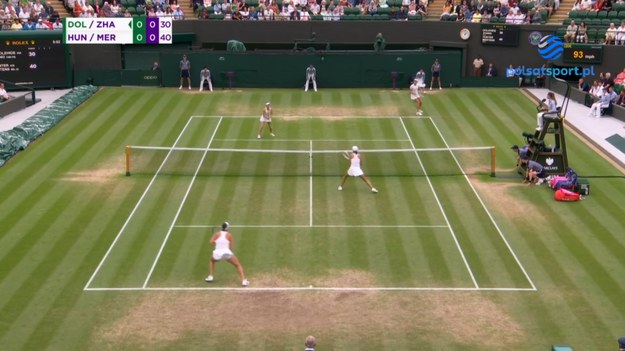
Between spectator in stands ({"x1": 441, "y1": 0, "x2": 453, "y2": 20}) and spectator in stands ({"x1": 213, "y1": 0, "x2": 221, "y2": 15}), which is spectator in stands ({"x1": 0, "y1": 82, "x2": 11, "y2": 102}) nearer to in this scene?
spectator in stands ({"x1": 213, "y1": 0, "x2": 221, "y2": 15})

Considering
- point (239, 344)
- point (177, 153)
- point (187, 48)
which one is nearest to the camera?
point (239, 344)

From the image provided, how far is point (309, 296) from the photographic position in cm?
2706

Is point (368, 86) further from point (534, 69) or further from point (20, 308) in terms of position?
point (20, 308)

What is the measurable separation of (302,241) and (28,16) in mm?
32734

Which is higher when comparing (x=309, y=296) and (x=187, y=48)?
(x=187, y=48)

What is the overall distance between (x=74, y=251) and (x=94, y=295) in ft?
12.5

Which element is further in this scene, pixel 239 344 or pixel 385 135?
pixel 385 135

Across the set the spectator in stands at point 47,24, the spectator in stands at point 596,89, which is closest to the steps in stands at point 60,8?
the spectator in stands at point 47,24

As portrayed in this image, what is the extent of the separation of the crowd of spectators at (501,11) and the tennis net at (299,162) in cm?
1801

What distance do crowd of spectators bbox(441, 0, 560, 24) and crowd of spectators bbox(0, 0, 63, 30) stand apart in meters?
23.7

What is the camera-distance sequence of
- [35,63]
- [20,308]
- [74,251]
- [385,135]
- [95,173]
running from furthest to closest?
[35,63]
[385,135]
[95,173]
[74,251]
[20,308]

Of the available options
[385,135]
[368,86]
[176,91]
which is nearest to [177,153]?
[385,135]
